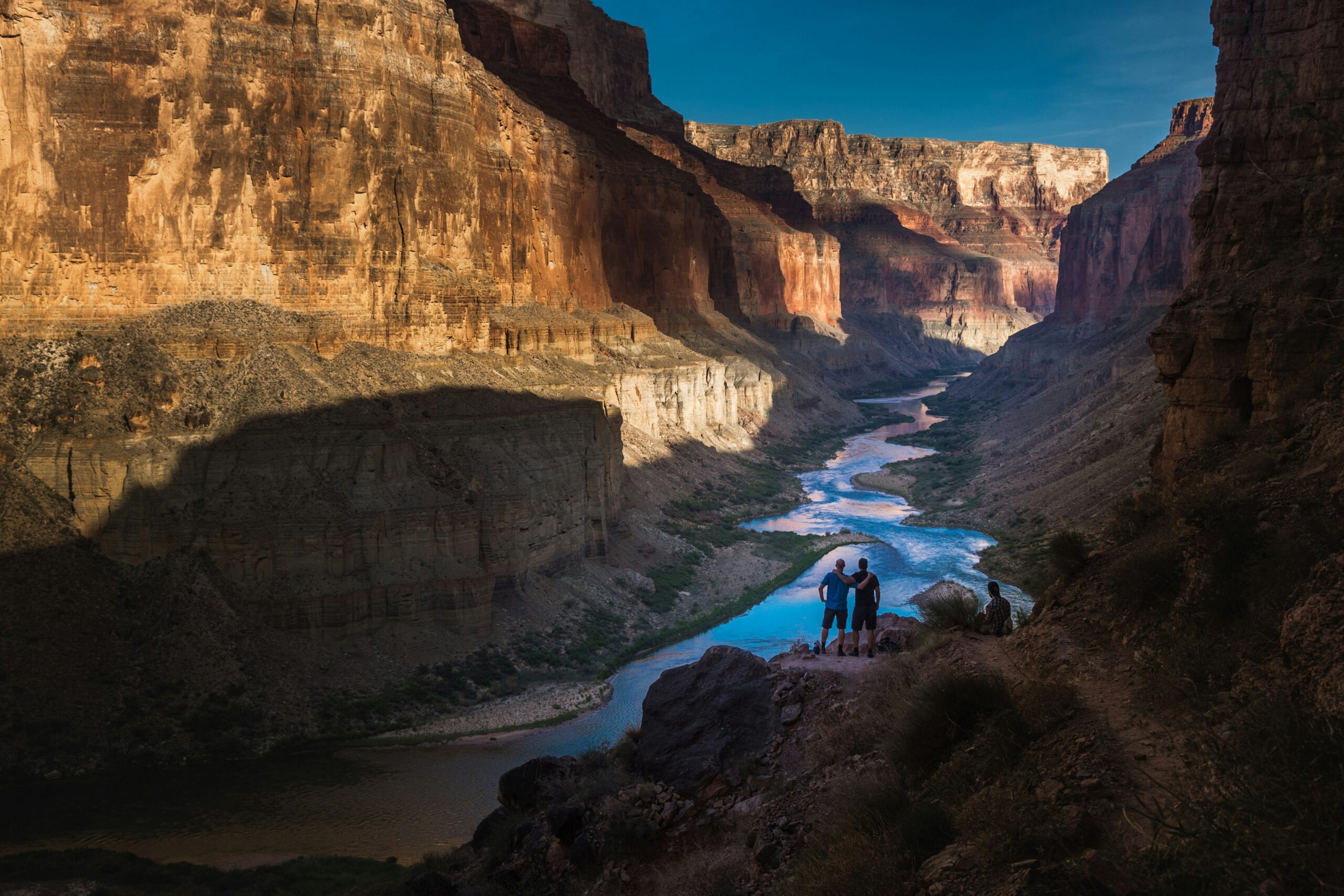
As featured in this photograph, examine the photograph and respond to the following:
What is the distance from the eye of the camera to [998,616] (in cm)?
1299

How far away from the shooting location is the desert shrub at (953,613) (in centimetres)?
1347

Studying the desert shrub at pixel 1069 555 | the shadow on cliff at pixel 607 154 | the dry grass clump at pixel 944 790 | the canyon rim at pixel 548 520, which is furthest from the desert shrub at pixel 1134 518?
the shadow on cliff at pixel 607 154

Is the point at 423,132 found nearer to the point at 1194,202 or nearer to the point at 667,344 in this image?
the point at 1194,202

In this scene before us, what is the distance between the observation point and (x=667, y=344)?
63.1 meters

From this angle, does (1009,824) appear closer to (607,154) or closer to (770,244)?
(607,154)

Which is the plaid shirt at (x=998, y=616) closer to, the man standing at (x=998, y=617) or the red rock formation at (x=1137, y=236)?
the man standing at (x=998, y=617)

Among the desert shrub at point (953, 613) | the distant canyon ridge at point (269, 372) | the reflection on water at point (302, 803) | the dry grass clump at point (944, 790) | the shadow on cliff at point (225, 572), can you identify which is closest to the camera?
the dry grass clump at point (944, 790)

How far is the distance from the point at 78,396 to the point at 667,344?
41.8 m

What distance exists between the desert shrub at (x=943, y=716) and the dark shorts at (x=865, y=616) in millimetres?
5824

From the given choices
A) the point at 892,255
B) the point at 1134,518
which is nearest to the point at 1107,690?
the point at 1134,518

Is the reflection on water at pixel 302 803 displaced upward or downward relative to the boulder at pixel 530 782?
downward

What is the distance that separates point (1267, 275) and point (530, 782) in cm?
1412

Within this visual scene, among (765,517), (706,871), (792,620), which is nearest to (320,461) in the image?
(792,620)

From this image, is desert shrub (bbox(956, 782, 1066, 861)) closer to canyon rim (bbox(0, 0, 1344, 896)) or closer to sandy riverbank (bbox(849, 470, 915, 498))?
canyon rim (bbox(0, 0, 1344, 896))
